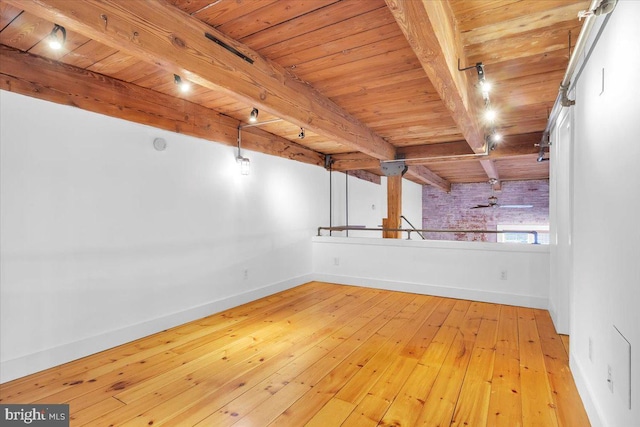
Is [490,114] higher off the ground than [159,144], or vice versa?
[490,114]

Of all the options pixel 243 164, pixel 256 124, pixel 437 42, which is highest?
pixel 256 124

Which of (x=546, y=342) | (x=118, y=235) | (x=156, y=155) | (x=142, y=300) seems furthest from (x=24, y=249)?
(x=546, y=342)

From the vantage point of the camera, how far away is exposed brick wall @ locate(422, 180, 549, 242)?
8.82m

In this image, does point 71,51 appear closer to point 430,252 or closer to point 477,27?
point 477,27

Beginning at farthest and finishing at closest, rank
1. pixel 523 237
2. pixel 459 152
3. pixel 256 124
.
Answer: pixel 523 237
pixel 459 152
pixel 256 124

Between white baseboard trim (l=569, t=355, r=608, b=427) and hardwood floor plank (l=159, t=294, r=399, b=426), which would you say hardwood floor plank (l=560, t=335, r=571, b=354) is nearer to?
white baseboard trim (l=569, t=355, r=608, b=427)

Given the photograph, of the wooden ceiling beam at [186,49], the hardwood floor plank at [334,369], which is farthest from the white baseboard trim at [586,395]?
the wooden ceiling beam at [186,49]

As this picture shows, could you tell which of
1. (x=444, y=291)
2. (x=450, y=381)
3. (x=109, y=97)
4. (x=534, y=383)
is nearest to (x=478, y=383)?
(x=450, y=381)

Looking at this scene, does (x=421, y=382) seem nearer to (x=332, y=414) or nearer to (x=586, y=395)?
(x=332, y=414)

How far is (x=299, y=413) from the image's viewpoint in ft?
6.38

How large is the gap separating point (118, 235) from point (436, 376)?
2825 mm

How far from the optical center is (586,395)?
1935 millimetres

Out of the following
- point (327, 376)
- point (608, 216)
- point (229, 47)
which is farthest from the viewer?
point (327, 376)

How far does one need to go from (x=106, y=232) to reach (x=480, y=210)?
368 inches
